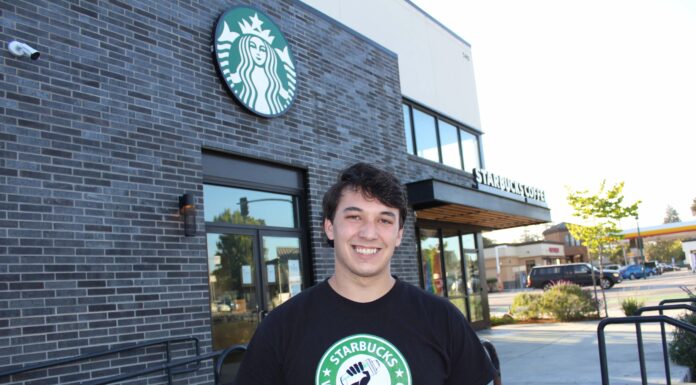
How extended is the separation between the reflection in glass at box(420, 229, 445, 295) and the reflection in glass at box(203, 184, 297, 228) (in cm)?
531

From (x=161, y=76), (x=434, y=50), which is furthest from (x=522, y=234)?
(x=161, y=76)

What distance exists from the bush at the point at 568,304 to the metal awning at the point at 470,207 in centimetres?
249

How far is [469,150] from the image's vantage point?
14594 mm

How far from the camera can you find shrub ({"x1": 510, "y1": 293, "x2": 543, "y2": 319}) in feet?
53.5

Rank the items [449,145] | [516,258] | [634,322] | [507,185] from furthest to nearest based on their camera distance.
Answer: [516,258]
[449,145]
[507,185]
[634,322]

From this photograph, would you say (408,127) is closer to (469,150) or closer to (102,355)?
(469,150)

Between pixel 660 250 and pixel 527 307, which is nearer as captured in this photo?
→ pixel 527 307

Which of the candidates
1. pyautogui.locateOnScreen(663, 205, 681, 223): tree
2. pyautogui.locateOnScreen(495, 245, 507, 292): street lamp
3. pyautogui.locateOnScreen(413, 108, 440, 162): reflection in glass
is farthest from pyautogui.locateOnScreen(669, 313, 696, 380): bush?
pyautogui.locateOnScreen(663, 205, 681, 223): tree

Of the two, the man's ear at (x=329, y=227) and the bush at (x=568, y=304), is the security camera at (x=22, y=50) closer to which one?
the man's ear at (x=329, y=227)

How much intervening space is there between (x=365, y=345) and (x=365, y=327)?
69mm

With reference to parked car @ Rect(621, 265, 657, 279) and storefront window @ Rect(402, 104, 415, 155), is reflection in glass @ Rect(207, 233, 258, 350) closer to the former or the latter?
storefront window @ Rect(402, 104, 415, 155)

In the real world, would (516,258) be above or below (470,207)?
below

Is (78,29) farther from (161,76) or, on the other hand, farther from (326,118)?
(326,118)

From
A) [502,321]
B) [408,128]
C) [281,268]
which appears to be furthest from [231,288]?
[502,321]
